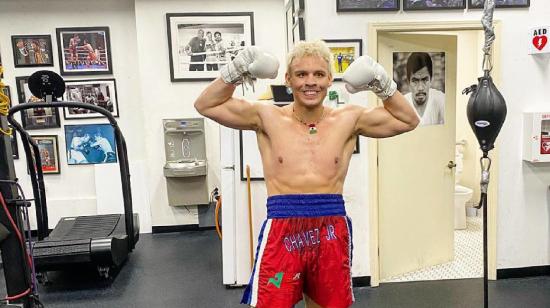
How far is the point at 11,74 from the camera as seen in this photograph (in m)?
4.85

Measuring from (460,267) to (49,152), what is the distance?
14.6ft

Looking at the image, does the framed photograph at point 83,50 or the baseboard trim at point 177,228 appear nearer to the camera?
the framed photograph at point 83,50

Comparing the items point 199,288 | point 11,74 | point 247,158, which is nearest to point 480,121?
point 247,158

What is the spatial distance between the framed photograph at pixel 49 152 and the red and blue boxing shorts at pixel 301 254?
396 cm

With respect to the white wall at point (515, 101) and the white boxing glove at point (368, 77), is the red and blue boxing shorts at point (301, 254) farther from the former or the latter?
the white wall at point (515, 101)

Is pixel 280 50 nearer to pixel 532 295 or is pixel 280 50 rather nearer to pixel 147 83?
pixel 147 83

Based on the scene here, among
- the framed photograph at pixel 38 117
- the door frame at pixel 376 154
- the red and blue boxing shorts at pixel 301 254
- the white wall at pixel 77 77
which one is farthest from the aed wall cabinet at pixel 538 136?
the framed photograph at pixel 38 117

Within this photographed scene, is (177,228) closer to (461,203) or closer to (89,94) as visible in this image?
(89,94)

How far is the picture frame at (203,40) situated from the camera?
15.6 ft

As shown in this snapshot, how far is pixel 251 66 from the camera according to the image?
1744 millimetres

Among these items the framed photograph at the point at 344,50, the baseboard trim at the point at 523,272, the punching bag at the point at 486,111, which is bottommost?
the baseboard trim at the point at 523,272

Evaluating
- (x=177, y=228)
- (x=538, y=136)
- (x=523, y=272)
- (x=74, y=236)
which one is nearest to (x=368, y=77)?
(x=538, y=136)

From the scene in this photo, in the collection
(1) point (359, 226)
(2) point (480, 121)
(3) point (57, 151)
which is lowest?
(1) point (359, 226)

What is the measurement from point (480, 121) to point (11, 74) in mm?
4850
